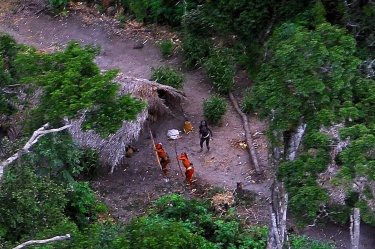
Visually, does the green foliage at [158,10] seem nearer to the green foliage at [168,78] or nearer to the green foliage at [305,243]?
the green foliage at [168,78]

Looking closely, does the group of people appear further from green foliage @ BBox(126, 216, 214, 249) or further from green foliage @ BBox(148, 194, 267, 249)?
green foliage @ BBox(126, 216, 214, 249)

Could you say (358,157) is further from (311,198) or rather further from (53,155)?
(53,155)

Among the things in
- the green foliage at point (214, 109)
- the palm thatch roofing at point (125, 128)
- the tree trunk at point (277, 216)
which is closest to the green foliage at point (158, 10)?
the green foliage at point (214, 109)

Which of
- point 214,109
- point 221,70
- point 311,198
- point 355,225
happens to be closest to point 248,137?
point 214,109

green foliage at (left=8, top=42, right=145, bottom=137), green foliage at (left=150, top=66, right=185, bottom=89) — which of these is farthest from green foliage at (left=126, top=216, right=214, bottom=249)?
green foliage at (left=150, top=66, right=185, bottom=89)

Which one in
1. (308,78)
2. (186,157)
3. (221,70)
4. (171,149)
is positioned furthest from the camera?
(221,70)

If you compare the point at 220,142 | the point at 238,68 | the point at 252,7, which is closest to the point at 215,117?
the point at 220,142
